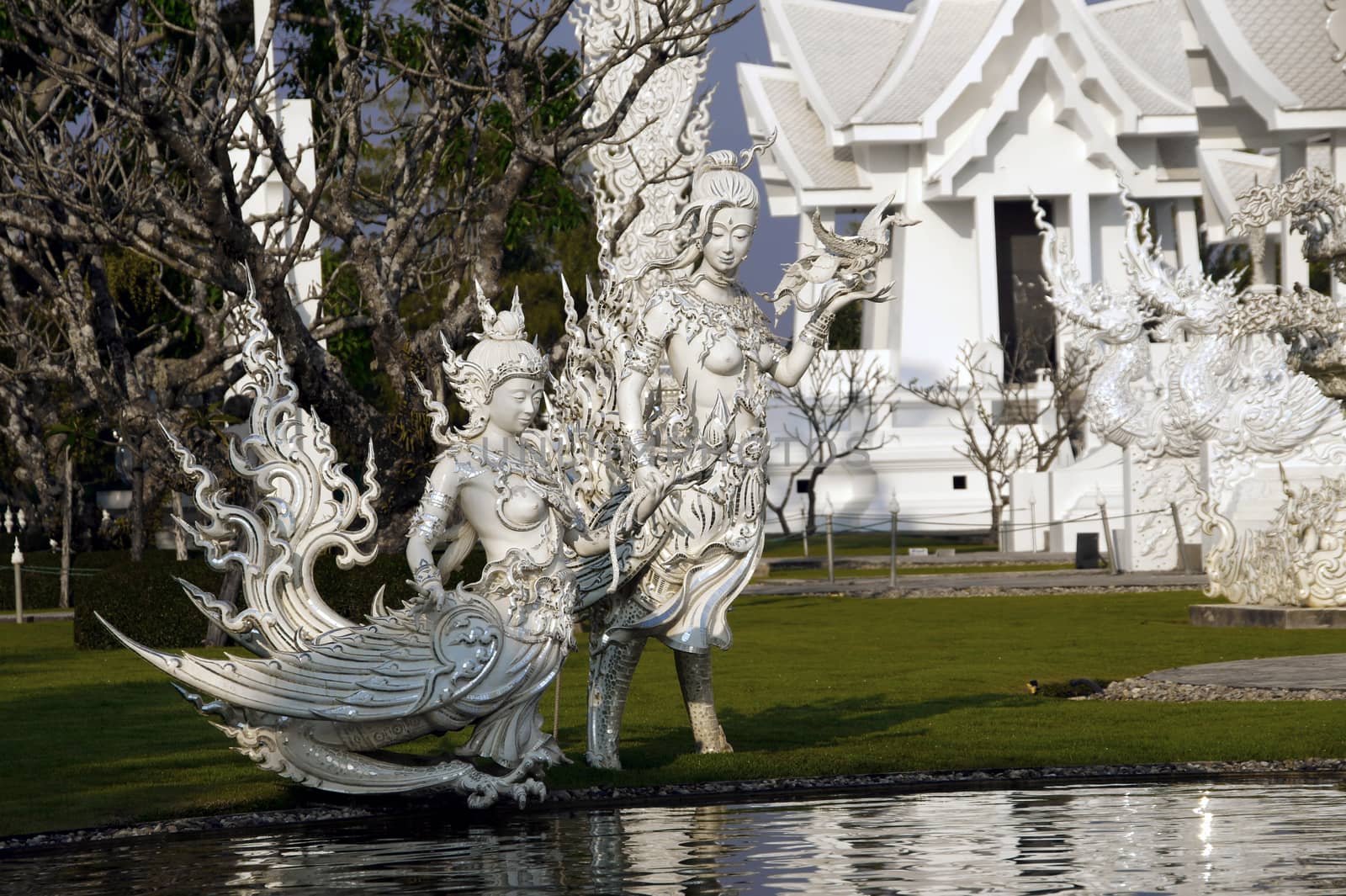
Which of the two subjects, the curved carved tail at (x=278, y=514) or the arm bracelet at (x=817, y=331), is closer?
the curved carved tail at (x=278, y=514)

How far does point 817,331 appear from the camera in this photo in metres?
8.27

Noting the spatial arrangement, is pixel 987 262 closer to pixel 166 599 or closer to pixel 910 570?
pixel 910 570

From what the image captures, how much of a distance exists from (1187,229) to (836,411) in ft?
34.8

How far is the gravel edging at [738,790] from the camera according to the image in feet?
22.6

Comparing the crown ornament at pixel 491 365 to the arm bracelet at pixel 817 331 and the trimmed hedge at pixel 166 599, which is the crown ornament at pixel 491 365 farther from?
the trimmed hedge at pixel 166 599

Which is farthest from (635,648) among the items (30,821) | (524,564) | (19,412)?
(19,412)

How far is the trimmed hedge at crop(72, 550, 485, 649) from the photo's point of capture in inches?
603

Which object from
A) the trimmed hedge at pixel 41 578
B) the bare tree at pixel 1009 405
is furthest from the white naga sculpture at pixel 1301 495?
the bare tree at pixel 1009 405

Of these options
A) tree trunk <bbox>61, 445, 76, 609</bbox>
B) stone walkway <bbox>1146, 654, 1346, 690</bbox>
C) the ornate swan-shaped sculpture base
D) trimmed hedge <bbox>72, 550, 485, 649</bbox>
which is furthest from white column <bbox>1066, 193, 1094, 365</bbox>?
the ornate swan-shaped sculpture base

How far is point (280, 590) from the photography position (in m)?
7.06

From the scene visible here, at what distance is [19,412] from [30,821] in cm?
1365

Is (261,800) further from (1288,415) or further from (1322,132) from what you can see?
(1322,132)

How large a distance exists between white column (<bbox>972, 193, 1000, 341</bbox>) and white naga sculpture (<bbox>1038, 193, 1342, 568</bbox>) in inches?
686

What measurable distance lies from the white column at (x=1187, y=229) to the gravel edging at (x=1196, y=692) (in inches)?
1310
